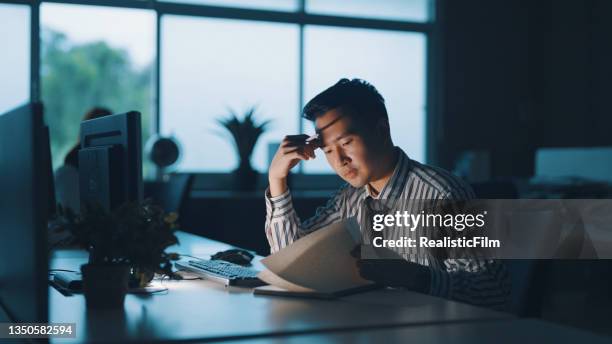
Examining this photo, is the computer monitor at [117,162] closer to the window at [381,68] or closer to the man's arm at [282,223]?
the man's arm at [282,223]

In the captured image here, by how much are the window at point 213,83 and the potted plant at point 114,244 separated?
3.72 metres

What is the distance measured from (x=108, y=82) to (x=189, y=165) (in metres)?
8.04

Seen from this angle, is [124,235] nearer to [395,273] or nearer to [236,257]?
[395,273]

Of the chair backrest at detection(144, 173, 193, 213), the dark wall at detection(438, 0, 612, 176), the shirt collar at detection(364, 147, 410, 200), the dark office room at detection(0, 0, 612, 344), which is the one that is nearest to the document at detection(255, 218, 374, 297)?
the dark office room at detection(0, 0, 612, 344)

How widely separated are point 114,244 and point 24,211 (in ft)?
0.77

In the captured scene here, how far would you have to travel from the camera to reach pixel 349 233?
146cm

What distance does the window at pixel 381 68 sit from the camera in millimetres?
5711

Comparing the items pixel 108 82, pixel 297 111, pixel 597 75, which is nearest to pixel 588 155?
pixel 597 75

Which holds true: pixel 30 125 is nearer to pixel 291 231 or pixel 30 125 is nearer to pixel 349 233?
pixel 349 233

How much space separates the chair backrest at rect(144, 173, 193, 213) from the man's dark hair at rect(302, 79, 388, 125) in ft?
6.07

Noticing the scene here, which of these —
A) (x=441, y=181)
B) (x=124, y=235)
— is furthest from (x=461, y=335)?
(x=441, y=181)

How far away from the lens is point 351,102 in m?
1.97

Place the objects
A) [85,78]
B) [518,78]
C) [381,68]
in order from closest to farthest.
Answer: [381,68], [518,78], [85,78]

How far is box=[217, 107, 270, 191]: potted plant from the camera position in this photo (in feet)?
15.5
